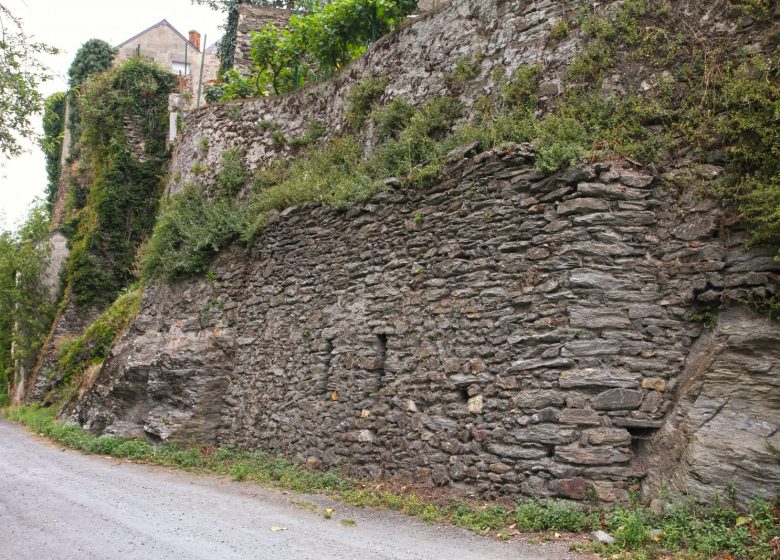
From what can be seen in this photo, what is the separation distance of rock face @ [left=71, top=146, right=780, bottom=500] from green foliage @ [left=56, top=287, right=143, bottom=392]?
6388 millimetres

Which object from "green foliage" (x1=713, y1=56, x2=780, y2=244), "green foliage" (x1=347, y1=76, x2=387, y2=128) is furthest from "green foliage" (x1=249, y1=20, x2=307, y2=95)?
"green foliage" (x1=713, y1=56, x2=780, y2=244)

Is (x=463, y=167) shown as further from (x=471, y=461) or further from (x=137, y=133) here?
(x=137, y=133)

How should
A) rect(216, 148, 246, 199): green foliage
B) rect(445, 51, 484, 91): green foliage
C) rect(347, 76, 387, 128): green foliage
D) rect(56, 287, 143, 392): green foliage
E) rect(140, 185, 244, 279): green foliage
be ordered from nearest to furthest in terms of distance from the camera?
1. rect(445, 51, 484, 91): green foliage
2. rect(347, 76, 387, 128): green foliage
3. rect(140, 185, 244, 279): green foliage
4. rect(216, 148, 246, 199): green foliage
5. rect(56, 287, 143, 392): green foliage

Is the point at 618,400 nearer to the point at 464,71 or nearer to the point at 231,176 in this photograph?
the point at 464,71

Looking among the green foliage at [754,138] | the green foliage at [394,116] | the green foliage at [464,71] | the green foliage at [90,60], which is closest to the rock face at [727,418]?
the green foliage at [754,138]

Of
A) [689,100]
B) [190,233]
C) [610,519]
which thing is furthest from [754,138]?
[190,233]

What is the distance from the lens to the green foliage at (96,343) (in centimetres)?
1516

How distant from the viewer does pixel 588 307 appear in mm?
6539

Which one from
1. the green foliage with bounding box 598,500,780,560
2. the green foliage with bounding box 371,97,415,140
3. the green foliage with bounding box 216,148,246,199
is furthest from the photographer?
the green foliage with bounding box 216,148,246,199

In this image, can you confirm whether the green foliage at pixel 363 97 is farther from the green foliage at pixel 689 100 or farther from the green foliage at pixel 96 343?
the green foliage at pixel 96 343

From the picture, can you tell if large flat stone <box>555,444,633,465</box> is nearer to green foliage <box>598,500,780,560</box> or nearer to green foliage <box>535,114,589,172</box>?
green foliage <box>598,500,780,560</box>

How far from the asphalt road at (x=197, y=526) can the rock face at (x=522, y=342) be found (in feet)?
3.00

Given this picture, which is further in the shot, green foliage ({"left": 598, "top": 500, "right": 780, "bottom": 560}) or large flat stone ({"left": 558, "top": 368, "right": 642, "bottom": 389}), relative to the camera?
large flat stone ({"left": 558, "top": 368, "right": 642, "bottom": 389})

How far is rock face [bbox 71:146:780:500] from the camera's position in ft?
19.8
